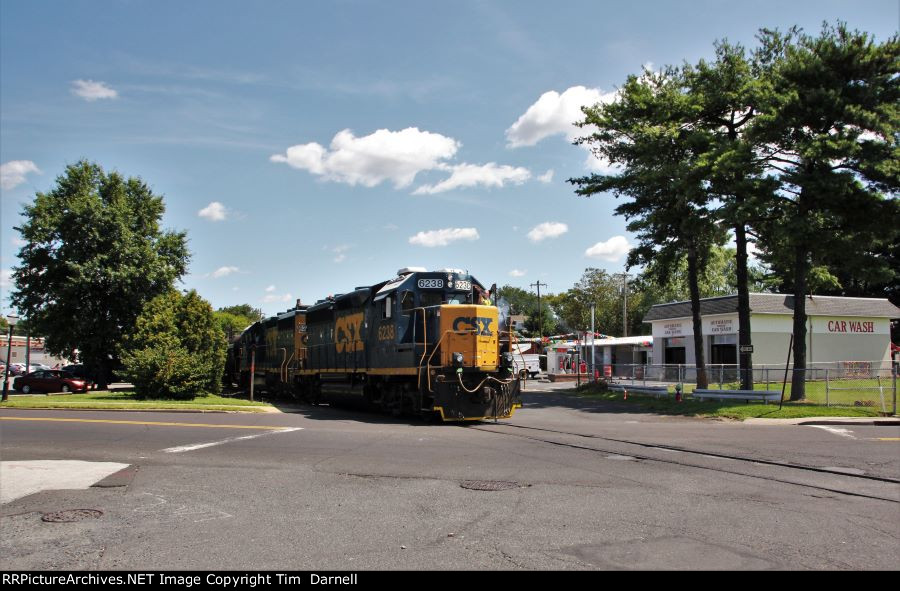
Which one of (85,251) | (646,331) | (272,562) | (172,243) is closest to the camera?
(272,562)

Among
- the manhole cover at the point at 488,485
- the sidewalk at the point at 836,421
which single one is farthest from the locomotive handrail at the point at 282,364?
the manhole cover at the point at 488,485

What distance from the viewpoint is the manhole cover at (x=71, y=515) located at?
7.34 m

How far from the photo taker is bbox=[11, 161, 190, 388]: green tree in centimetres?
3672

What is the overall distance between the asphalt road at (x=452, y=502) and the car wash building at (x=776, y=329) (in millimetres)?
29558

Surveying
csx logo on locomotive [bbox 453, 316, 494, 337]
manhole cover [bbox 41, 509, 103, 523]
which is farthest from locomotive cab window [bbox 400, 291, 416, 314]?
manhole cover [bbox 41, 509, 103, 523]

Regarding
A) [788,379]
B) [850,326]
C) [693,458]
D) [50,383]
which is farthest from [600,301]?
[693,458]

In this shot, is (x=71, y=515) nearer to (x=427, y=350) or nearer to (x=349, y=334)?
(x=427, y=350)

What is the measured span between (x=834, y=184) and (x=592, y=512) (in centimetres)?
2034

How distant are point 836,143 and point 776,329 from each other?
23.4 metres

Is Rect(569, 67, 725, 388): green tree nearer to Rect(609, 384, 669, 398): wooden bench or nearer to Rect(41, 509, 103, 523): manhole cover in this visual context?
Rect(609, 384, 669, 398): wooden bench

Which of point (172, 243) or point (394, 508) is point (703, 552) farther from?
point (172, 243)

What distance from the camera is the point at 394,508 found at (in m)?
7.77

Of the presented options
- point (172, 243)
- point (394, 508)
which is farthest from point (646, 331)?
point (394, 508)

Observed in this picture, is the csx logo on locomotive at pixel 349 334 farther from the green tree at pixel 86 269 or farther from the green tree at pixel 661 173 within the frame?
the green tree at pixel 86 269
